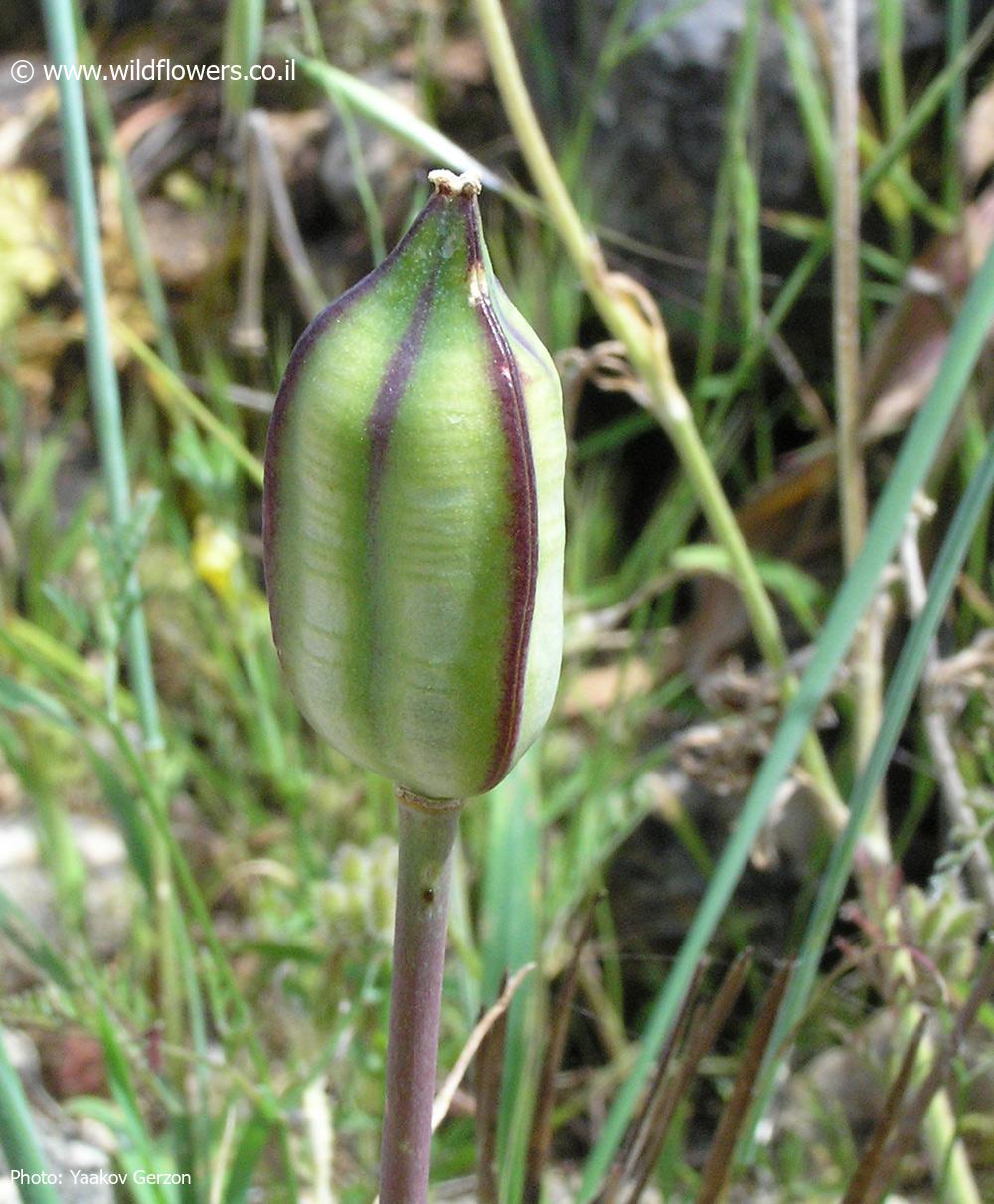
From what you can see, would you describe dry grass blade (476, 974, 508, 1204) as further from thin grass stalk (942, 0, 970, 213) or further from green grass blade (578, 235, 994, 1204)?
thin grass stalk (942, 0, 970, 213)

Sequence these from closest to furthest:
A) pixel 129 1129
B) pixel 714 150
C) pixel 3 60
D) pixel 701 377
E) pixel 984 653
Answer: pixel 129 1129
pixel 984 653
pixel 701 377
pixel 714 150
pixel 3 60

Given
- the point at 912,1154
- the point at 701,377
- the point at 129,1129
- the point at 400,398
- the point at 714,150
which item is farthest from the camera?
the point at 714,150

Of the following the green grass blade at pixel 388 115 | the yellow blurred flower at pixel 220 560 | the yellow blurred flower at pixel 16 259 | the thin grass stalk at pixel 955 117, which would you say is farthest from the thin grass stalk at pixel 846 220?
the yellow blurred flower at pixel 16 259

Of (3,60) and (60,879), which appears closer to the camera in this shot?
(60,879)

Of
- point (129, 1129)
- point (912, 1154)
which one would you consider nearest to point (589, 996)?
point (912, 1154)

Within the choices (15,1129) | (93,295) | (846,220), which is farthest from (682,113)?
(15,1129)

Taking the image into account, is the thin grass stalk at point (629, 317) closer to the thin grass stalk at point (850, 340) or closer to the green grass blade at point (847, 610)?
the thin grass stalk at point (850, 340)

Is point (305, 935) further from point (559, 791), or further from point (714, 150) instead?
point (714, 150)
